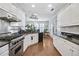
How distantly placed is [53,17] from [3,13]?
66.3 inches

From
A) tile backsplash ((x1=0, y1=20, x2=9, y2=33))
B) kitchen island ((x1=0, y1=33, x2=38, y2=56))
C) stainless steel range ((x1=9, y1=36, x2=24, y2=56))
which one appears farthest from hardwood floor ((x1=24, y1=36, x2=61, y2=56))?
tile backsplash ((x1=0, y1=20, x2=9, y2=33))

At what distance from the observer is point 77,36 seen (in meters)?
2.70

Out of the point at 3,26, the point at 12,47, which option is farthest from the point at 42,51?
the point at 12,47

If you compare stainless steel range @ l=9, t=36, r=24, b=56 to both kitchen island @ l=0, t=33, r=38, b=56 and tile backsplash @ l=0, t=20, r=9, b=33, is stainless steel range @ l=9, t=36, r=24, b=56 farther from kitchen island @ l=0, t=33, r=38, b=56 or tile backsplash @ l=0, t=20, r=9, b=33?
tile backsplash @ l=0, t=20, r=9, b=33

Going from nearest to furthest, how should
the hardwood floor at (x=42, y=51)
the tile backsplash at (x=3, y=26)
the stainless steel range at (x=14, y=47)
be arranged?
the stainless steel range at (x=14, y=47)
the tile backsplash at (x=3, y=26)
the hardwood floor at (x=42, y=51)

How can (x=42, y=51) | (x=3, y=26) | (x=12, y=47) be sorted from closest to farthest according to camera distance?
(x=12, y=47) < (x=3, y=26) < (x=42, y=51)

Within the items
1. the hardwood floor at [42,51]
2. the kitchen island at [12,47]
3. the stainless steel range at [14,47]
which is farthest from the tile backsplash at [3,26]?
the hardwood floor at [42,51]

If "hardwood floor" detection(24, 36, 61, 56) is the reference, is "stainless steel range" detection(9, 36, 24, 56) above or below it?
above

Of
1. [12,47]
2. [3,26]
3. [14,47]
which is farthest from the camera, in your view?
[3,26]

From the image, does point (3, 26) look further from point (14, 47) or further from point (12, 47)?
point (12, 47)

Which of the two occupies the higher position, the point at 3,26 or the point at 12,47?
the point at 3,26

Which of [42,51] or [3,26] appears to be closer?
[3,26]

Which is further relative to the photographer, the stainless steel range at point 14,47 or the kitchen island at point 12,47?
the stainless steel range at point 14,47

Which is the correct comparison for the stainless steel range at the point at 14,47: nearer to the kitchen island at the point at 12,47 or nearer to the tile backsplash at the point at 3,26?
the kitchen island at the point at 12,47
